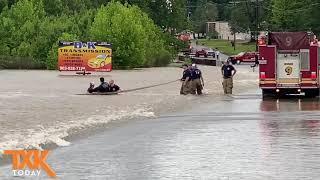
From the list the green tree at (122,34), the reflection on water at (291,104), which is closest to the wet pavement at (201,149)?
the reflection on water at (291,104)

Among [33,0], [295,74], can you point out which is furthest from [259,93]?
[33,0]

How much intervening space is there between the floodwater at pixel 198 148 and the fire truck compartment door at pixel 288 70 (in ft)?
24.2

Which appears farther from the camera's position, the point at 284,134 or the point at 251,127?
the point at 251,127

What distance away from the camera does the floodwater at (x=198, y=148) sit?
10.7 meters

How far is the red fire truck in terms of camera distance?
1177 inches

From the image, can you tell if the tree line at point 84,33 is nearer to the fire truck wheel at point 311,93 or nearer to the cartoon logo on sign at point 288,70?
the cartoon logo on sign at point 288,70

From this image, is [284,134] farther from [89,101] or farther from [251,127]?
[89,101]

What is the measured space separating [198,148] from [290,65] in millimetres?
17666

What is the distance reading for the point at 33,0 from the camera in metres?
81.1

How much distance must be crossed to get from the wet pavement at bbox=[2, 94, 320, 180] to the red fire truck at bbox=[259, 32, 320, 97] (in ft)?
28.4

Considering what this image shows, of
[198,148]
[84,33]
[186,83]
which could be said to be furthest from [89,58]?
[198,148]

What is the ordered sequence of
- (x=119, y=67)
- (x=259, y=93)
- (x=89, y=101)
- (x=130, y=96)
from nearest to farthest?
(x=89, y=101)
(x=130, y=96)
(x=259, y=93)
(x=119, y=67)

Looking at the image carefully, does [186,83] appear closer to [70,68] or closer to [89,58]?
[89,58]

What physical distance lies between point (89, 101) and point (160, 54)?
4950 centimetres
